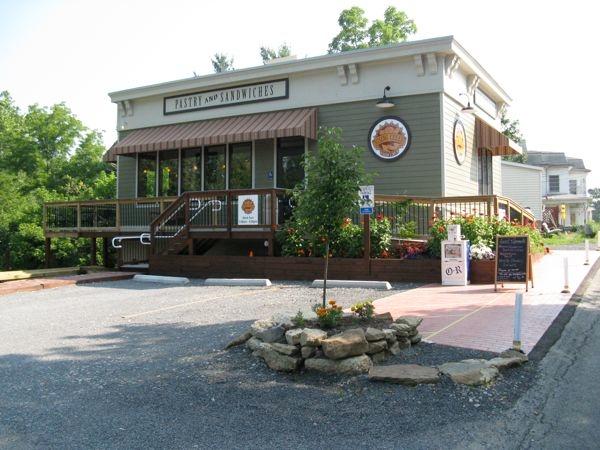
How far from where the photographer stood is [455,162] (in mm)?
15180

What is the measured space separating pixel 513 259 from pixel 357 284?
123 inches

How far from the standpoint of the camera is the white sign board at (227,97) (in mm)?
16562

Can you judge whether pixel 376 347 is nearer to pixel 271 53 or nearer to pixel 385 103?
pixel 385 103

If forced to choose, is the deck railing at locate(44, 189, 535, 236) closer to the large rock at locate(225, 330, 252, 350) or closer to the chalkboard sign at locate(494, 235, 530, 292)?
the chalkboard sign at locate(494, 235, 530, 292)

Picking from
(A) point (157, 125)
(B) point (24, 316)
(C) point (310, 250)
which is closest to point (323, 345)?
(B) point (24, 316)

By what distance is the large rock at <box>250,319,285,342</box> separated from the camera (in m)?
6.02

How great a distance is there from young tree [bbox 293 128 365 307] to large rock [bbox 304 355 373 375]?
135 centimetres

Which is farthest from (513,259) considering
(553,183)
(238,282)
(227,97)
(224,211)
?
(553,183)

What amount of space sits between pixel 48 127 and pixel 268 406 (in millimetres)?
39060

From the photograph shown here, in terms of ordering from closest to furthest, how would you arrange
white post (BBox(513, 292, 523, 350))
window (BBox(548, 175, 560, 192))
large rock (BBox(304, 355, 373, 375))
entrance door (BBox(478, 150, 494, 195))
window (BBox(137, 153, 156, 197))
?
large rock (BBox(304, 355, 373, 375)), white post (BBox(513, 292, 523, 350)), entrance door (BBox(478, 150, 494, 195)), window (BBox(137, 153, 156, 197)), window (BBox(548, 175, 560, 192))

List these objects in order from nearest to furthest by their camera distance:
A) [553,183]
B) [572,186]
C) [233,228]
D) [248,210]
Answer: [248,210], [233,228], [553,183], [572,186]

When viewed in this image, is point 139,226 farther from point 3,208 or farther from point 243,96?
point 3,208

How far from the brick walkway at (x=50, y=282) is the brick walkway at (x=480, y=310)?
7854 mm

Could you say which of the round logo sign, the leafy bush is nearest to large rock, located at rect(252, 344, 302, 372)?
the leafy bush
